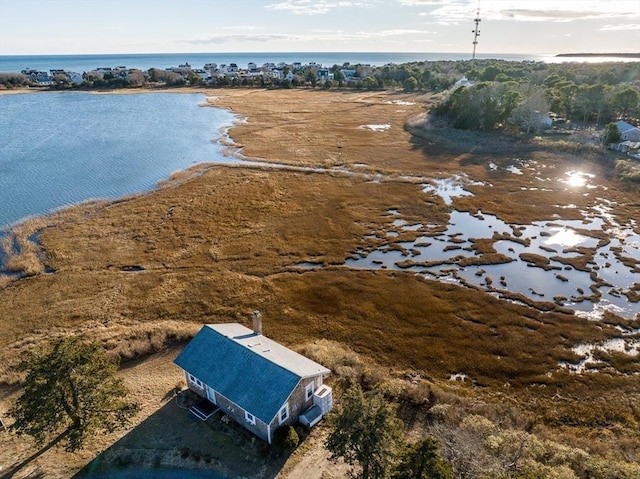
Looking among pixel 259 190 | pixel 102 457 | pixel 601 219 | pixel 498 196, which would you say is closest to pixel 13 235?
pixel 259 190

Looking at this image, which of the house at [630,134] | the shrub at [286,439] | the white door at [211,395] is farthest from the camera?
the house at [630,134]

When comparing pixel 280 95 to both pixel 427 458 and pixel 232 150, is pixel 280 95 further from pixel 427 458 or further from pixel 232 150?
pixel 427 458

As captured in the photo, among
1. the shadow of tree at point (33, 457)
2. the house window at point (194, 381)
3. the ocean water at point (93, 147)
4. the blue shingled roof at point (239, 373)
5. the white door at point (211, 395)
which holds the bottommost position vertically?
the shadow of tree at point (33, 457)

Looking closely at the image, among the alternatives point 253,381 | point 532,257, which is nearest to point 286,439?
point 253,381

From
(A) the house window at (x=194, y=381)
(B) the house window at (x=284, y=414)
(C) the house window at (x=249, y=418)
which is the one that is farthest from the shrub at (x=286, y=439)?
(A) the house window at (x=194, y=381)

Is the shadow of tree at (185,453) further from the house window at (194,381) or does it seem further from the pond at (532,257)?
the pond at (532,257)

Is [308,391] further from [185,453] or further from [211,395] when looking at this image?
[185,453]

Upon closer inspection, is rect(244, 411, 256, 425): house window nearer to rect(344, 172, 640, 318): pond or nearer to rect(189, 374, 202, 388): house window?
rect(189, 374, 202, 388): house window
